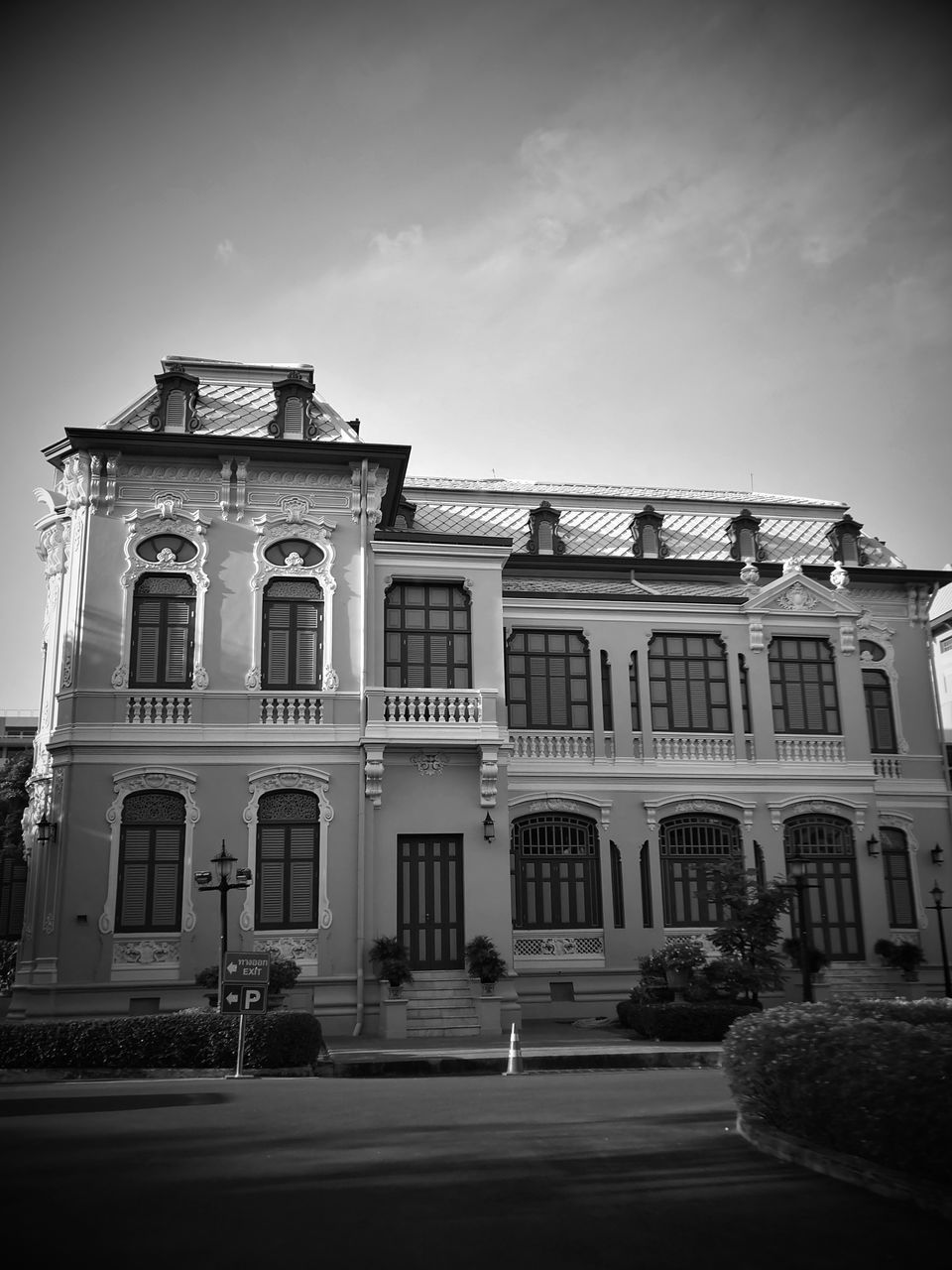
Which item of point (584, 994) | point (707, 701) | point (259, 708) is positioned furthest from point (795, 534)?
point (259, 708)

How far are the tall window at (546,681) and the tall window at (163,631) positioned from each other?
780cm

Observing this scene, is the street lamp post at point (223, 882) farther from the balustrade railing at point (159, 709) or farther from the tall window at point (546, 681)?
the tall window at point (546, 681)

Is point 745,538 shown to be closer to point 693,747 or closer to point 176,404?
point 693,747

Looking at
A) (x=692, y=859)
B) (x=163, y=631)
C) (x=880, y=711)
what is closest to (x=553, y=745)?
(x=692, y=859)

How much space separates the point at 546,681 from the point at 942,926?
36.7ft

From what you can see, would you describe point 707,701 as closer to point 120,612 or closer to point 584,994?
point 584,994

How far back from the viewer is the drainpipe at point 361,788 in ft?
73.5

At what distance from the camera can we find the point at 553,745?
90.3ft

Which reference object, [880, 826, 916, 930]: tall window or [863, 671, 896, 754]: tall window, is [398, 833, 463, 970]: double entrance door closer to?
[880, 826, 916, 930]: tall window

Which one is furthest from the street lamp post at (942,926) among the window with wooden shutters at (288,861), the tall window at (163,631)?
the tall window at (163,631)

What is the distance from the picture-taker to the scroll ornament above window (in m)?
25.3

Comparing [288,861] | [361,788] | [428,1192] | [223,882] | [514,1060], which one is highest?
[361,788]

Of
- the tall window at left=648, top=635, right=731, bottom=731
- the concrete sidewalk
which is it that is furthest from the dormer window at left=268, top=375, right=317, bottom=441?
the concrete sidewalk

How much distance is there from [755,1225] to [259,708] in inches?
675
